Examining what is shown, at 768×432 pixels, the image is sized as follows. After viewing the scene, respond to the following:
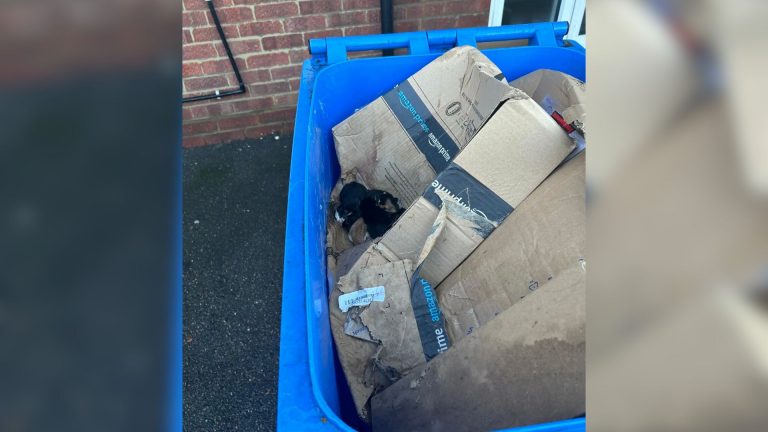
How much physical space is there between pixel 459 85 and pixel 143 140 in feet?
5.46

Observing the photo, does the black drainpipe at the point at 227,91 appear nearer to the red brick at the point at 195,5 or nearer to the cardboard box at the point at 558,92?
the red brick at the point at 195,5

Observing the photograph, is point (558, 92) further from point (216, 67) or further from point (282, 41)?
point (216, 67)

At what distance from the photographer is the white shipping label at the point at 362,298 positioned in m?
1.40

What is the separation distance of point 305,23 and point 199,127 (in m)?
0.90

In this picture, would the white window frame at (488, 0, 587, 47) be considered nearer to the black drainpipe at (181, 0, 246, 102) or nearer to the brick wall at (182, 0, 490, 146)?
the brick wall at (182, 0, 490, 146)

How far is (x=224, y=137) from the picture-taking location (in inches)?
117

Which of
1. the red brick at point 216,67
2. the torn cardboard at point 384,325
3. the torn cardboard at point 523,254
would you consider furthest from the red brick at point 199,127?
the torn cardboard at point 523,254

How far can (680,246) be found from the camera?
18 cm

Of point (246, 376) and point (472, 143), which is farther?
point (246, 376)

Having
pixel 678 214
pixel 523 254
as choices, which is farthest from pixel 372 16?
pixel 678 214

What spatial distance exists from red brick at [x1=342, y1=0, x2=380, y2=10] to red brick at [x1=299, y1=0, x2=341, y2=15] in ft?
0.12

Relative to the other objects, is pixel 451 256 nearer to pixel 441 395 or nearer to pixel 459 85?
pixel 441 395

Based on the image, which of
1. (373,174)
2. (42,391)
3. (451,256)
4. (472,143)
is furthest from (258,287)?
(42,391)

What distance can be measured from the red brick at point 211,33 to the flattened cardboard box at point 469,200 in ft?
5.40
